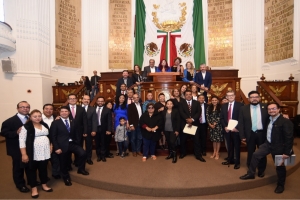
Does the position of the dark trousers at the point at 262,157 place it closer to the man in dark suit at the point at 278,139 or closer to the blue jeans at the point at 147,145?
the man in dark suit at the point at 278,139

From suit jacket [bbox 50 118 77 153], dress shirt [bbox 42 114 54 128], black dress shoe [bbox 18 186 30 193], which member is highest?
dress shirt [bbox 42 114 54 128]

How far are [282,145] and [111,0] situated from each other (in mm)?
10530

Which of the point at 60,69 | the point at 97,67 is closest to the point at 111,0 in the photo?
the point at 97,67

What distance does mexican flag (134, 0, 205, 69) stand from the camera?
1116cm

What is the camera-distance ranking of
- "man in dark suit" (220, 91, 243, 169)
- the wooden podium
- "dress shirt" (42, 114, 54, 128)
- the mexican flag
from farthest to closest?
the mexican flag < the wooden podium < "man in dark suit" (220, 91, 243, 169) < "dress shirt" (42, 114, 54, 128)

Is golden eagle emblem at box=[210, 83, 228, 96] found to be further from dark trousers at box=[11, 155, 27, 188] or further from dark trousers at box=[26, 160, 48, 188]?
dark trousers at box=[11, 155, 27, 188]

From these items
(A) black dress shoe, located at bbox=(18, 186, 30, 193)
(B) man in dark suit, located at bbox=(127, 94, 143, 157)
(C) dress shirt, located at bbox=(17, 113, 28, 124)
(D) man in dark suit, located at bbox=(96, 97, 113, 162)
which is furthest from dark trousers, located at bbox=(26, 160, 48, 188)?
(B) man in dark suit, located at bbox=(127, 94, 143, 157)

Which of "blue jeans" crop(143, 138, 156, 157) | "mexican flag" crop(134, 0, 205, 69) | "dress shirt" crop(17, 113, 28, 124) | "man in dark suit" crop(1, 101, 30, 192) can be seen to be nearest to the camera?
"man in dark suit" crop(1, 101, 30, 192)

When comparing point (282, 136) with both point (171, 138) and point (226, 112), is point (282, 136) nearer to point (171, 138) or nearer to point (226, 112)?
point (226, 112)

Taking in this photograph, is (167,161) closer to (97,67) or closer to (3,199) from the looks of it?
(3,199)

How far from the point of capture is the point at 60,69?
10.2 metres

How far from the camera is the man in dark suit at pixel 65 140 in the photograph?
3.83 m

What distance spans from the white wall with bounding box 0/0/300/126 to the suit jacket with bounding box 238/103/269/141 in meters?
5.61

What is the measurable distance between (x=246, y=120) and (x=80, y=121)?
3.05 metres
